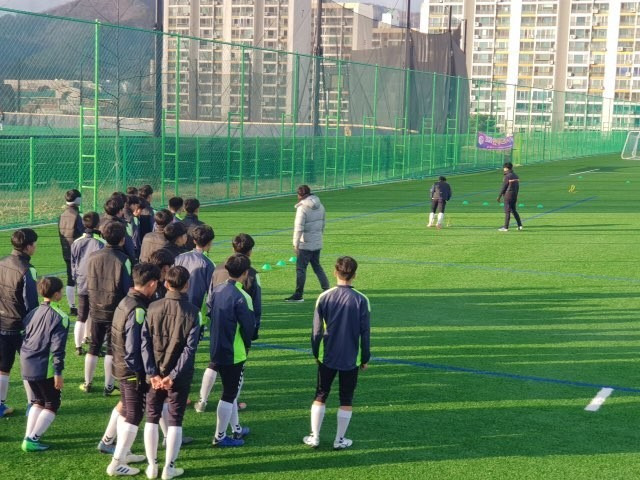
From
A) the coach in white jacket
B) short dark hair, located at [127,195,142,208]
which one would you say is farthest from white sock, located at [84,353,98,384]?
the coach in white jacket

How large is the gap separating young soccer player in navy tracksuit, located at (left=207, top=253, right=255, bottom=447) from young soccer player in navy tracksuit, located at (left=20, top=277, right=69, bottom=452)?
122 centimetres

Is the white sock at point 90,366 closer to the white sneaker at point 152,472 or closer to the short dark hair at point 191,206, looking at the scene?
the white sneaker at point 152,472

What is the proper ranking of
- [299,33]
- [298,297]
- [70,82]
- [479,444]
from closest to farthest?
1. [479,444]
2. [298,297]
3. [70,82]
4. [299,33]

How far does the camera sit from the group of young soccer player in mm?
6492

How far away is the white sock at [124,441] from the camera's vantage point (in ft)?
21.3

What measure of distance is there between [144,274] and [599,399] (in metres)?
4.93

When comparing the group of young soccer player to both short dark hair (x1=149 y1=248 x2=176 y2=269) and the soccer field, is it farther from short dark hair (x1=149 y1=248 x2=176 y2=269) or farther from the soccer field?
the soccer field

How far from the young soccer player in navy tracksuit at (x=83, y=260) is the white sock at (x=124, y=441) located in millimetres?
3084

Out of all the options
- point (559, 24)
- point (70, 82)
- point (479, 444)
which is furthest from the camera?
point (559, 24)

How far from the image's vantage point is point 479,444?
7.47 metres

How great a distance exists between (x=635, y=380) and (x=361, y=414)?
11.0 feet

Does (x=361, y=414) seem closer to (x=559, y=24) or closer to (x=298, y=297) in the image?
(x=298, y=297)

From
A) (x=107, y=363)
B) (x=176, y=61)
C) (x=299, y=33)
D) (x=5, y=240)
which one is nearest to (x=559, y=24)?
(x=299, y=33)

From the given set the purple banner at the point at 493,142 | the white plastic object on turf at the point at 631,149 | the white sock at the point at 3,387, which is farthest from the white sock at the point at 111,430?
the white plastic object on turf at the point at 631,149
